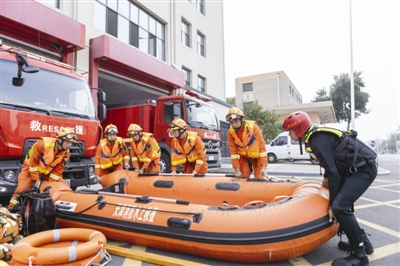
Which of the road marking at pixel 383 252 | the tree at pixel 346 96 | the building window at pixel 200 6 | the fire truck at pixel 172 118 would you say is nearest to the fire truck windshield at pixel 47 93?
the fire truck at pixel 172 118

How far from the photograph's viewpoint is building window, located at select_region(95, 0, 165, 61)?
10047 mm

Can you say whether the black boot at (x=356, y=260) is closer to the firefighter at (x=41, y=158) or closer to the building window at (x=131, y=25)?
the firefighter at (x=41, y=158)

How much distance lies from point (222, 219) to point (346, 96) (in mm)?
29680

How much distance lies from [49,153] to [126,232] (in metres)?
1.78

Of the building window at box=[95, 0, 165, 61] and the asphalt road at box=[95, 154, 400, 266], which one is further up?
the building window at box=[95, 0, 165, 61]

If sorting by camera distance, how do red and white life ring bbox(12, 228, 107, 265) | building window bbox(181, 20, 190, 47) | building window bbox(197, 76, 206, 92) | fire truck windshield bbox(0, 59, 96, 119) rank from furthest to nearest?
building window bbox(197, 76, 206, 92) → building window bbox(181, 20, 190, 47) → fire truck windshield bbox(0, 59, 96, 119) → red and white life ring bbox(12, 228, 107, 265)

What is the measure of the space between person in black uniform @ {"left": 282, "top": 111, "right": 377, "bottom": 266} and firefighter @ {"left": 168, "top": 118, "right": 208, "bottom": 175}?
2608mm

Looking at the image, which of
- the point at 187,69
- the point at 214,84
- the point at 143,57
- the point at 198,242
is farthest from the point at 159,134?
the point at 214,84

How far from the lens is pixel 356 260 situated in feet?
8.31

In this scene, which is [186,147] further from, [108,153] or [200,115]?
[200,115]

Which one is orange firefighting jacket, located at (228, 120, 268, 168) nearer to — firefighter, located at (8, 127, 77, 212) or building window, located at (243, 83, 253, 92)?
firefighter, located at (8, 127, 77, 212)

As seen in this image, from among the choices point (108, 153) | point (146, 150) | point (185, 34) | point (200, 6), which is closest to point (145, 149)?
point (146, 150)

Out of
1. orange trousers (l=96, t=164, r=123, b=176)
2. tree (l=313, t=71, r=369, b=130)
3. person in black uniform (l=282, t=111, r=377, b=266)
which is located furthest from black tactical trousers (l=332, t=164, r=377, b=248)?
tree (l=313, t=71, r=369, b=130)

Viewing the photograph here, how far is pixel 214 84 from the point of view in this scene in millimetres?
17906
